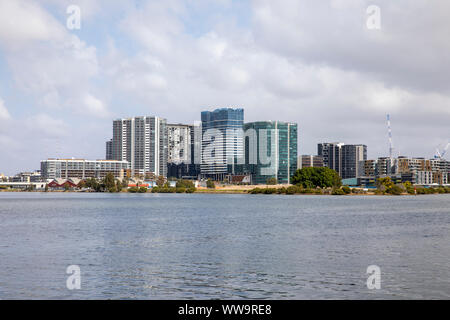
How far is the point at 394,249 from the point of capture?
163 feet

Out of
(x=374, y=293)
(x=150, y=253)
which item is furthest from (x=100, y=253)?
(x=374, y=293)

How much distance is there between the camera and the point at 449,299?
28.8 metres

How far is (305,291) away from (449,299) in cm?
823

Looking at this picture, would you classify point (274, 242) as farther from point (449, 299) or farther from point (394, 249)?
point (449, 299)
